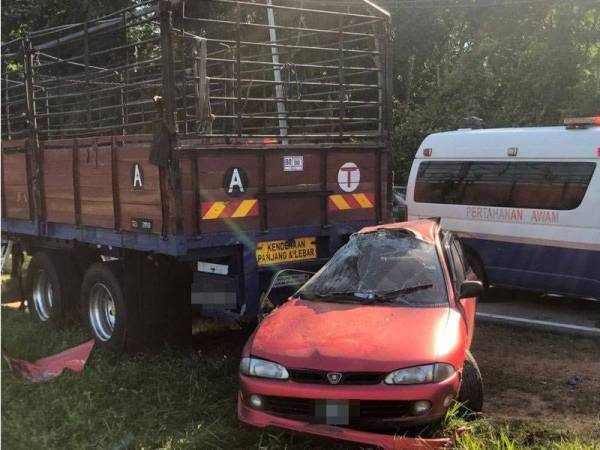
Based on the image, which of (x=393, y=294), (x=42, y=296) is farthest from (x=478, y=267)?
(x=42, y=296)

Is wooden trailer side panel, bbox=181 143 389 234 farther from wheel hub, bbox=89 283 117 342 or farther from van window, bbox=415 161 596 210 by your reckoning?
van window, bbox=415 161 596 210

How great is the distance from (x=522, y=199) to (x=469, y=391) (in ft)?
15.3

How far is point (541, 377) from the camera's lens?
5613mm

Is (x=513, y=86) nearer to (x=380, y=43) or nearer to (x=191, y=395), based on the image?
(x=380, y=43)

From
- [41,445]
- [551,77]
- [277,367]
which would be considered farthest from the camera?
[551,77]

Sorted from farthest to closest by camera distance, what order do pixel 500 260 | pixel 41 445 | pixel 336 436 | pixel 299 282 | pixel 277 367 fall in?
pixel 500 260 < pixel 299 282 < pixel 41 445 < pixel 277 367 < pixel 336 436

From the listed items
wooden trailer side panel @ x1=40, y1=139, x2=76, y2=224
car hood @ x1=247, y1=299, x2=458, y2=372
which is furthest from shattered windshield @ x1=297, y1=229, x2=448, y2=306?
wooden trailer side panel @ x1=40, y1=139, x2=76, y2=224

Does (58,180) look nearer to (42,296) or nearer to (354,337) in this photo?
(42,296)

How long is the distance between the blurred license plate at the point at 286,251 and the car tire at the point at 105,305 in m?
1.44

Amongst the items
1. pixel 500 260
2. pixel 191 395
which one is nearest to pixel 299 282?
pixel 191 395

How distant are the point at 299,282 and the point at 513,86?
1199cm

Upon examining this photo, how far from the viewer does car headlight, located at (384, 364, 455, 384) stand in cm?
385

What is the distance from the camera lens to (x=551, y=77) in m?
15.2

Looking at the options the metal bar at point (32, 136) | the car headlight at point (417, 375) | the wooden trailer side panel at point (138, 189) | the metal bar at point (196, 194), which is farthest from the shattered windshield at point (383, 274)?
the metal bar at point (32, 136)
